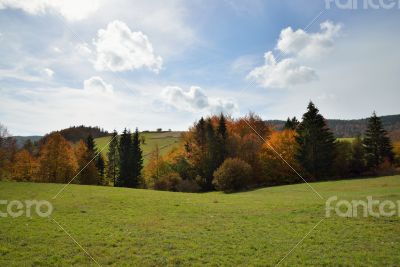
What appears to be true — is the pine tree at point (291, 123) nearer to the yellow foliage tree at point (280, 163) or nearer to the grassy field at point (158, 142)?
the yellow foliage tree at point (280, 163)

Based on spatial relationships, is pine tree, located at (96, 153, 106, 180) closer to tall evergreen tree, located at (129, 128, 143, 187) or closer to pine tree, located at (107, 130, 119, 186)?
pine tree, located at (107, 130, 119, 186)

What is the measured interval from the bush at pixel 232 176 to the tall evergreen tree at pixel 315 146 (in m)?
17.0

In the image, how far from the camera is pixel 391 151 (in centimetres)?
7269

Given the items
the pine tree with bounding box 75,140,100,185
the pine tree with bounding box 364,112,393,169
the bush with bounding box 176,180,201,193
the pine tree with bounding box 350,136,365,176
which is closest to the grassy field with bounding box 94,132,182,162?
the pine tree with bounding box 75,140,100,185

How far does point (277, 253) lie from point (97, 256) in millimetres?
7599

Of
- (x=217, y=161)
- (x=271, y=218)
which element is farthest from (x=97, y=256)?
(x=217, y=161)

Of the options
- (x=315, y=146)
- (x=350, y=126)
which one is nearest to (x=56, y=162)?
(x=315, y=146)

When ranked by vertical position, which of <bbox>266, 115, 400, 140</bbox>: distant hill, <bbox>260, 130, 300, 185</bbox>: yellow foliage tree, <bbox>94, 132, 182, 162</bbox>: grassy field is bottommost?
<bbox>260, 130, 300, 185</bbox>: yellow foliage tree

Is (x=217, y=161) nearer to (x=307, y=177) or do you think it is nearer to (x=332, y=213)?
(x=307, y=177)

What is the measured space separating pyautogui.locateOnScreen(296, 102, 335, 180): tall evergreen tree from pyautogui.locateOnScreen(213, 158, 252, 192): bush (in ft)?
55.6

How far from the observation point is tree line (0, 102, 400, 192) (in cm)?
6397

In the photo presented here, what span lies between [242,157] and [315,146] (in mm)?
14925

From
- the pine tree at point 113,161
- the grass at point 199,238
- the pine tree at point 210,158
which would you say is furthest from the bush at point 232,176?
the pine tree at point 113,161

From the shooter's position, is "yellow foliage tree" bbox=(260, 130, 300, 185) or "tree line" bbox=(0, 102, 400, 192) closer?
"yellow foliage tree" bbox=(260, 130, 300, 185)
